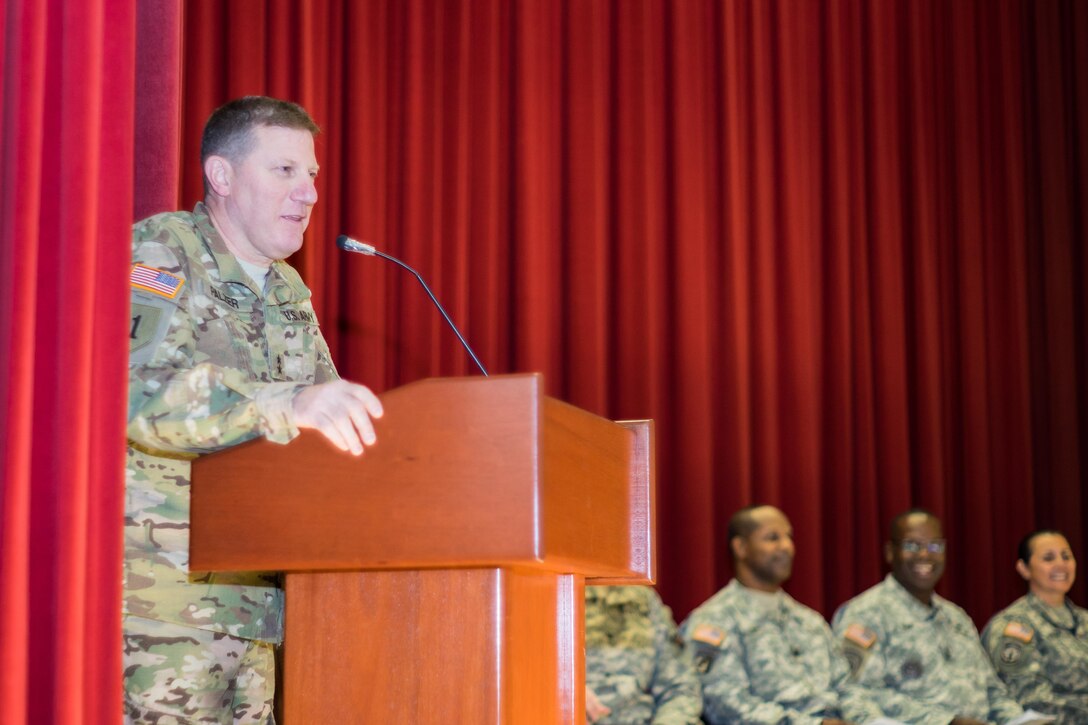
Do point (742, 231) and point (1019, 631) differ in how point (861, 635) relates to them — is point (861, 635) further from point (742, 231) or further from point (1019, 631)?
point (742, 231)

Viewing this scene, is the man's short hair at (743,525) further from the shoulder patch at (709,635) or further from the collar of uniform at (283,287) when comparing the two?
the collar of uniform at (283,287)

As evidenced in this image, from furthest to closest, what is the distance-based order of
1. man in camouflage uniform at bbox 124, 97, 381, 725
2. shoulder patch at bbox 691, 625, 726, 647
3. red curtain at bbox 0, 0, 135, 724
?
shoulder patch at bbox 691, 625, 726, 647
man in camouflage uniform at bbox 124, 97, 381, 725
red curtain at bbox 0, 0, 135, 724

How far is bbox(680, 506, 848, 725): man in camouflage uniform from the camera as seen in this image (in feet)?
14.8

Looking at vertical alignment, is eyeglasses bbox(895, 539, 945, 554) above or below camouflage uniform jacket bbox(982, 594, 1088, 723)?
above

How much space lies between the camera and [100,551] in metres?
1.43

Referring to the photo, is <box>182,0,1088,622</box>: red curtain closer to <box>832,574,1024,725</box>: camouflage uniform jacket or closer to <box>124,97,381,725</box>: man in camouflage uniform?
<box>832,574,1024,725</box>: camouflage uniform jacket

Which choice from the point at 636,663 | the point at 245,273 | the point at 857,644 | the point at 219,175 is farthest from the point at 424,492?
the point at 857,644

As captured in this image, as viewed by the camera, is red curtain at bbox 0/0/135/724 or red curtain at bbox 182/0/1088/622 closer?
red curtain at bbox 0/0/135/724

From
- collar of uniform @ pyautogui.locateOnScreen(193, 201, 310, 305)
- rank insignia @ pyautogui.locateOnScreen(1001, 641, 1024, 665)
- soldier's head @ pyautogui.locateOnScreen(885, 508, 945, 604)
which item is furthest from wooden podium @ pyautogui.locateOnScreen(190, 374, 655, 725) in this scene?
rank insignia @ pyautogui.locateOnScreen(1001, 641, 1024, 665)

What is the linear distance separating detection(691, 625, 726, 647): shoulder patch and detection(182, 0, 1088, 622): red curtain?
3.67 feet

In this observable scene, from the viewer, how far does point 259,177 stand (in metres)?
1.98

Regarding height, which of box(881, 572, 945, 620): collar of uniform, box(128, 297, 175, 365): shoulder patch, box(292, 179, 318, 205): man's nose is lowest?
box(881, 572, 945, 620): collar of uniform

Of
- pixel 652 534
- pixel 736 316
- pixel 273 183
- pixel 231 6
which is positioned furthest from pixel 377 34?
pixel 652 534

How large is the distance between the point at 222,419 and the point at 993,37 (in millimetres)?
6278
